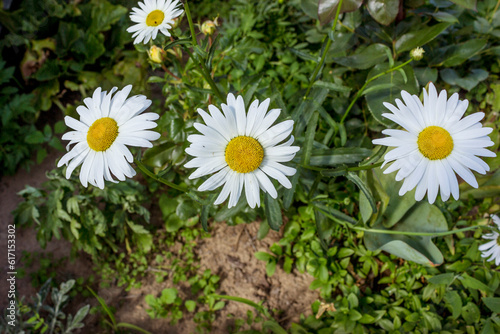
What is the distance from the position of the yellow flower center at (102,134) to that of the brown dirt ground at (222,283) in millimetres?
1192

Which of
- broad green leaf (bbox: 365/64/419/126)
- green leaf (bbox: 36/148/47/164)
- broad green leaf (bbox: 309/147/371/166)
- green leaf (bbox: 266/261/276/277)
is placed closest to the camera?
broad green leaf (bbox: 309/147/371/166)

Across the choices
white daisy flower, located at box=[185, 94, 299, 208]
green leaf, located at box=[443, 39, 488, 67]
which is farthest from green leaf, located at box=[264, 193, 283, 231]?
green leaf, located at box=[443, 39, 488, 67]

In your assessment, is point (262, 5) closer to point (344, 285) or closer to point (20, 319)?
point (344, 285)

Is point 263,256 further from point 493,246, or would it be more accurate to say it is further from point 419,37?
point 419,37

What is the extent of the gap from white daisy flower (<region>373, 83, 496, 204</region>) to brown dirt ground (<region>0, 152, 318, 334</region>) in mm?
1087

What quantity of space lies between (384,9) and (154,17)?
1.05m

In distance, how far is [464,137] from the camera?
1.08 meters

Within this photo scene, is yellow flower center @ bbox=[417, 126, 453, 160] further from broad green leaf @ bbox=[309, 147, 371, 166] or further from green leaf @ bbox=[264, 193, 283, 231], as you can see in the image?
green leaf @ bbox=[264, 193, 283, 231]

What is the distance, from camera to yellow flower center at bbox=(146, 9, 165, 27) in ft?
4.41

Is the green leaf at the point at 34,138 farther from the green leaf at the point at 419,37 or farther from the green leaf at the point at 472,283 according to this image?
the green leaf at the point at 472,283

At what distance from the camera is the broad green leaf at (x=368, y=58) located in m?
1.80

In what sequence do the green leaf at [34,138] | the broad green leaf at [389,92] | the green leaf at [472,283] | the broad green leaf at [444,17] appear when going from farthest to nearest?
the green leaf at [34,138] → the broad green leaf at [444,17] → the broad green leaf at [389,92] → the green leaf at [472,283]

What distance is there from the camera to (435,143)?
41.6 inches

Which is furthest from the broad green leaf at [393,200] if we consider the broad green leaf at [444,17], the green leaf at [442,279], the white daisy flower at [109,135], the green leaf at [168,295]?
the green leaf at [168,295]
